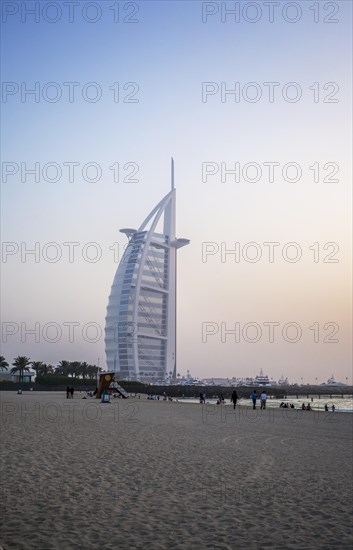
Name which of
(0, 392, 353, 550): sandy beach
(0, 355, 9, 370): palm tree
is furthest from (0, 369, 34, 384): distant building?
(0, 392, 353, 550): sandy beach

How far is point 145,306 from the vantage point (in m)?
174

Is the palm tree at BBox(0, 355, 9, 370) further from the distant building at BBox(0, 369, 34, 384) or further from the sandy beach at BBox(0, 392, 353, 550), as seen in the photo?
the sandy beach at BBox(0, 392, 353, 550)

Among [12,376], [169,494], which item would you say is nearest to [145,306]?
[12,376]

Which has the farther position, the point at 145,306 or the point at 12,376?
→ the point at 145,306

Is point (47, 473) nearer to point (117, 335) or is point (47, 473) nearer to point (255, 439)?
point (255, 439)

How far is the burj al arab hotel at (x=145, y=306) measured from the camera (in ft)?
553

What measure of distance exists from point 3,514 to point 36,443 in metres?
8.20

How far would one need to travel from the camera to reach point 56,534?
7168 millimetres

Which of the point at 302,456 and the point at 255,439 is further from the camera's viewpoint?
the point at 255,439

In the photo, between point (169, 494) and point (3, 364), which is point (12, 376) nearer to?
point (3, 364)

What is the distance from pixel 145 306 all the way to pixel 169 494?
16477 cm

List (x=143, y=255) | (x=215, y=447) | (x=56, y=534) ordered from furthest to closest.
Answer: (x=143, y=255) → (x=215, y=447) → (x=56, y=534)

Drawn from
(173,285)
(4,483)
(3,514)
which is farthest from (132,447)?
(173,285)

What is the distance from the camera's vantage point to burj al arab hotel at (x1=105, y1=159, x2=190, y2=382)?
168m
